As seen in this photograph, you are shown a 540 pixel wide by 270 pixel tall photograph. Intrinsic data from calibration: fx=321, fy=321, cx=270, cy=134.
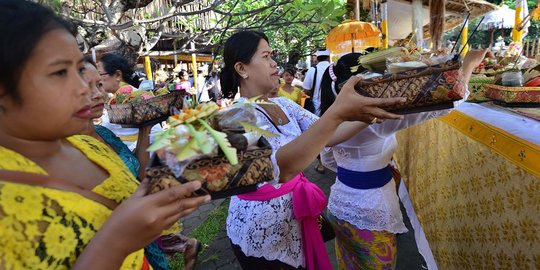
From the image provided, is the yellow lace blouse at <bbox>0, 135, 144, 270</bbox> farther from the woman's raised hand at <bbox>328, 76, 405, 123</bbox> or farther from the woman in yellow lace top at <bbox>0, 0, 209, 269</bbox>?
the woman's raised hand at <bbox>328, 76, 405, 123</bbox>

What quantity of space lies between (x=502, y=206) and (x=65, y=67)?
204 cm

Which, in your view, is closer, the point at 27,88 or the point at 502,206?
the point at 27,88

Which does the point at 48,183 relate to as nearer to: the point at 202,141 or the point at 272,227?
the point at 202,141

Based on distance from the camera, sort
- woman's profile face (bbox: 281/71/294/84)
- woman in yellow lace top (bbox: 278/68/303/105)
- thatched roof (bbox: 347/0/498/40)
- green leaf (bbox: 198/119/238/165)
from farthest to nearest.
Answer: thatched roof (bbox: 347/0/498/40), woman's profile face (bbox: 281/71/294/84), woman in yellow lace top (bbox: 278/68/303/105), green leaf (bbox: 198/119/238/165)

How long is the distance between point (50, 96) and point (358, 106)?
1055mm

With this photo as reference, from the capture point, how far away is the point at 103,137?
178 centimetres

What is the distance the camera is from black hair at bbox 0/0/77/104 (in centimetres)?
80

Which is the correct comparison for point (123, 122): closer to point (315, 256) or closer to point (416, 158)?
point (315, 256)

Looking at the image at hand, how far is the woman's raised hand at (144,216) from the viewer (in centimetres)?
79

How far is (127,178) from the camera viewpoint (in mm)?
1199

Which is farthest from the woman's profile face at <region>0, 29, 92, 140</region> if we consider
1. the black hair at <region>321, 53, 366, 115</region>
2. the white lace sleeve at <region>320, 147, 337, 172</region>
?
the white lace sleeve at <region>320, 147, 337, 172</region>

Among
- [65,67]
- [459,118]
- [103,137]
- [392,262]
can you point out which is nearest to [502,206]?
[392,262]

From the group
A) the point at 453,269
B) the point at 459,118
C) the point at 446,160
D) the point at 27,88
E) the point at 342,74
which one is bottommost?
the point at 453,269

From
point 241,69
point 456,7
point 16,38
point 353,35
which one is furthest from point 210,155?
point 456,7
